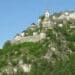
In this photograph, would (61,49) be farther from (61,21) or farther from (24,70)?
(61,21)

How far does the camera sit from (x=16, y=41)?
17350 cm

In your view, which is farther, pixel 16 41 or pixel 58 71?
pixel 16 41

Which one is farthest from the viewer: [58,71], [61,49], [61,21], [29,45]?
[61,21]

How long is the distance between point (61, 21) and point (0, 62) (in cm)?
2933

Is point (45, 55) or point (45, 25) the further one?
point (45, 25)

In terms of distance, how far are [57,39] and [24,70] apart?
17.0 metres

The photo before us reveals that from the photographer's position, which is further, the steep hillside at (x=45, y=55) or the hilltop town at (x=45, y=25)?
the hilltop town at (x=45, y=25)

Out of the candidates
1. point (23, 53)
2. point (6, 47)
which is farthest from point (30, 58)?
point (6, 47)

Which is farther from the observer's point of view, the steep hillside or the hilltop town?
the hilltop town

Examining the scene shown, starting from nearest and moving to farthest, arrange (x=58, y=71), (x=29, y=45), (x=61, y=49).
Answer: (x=58, y=71)
(x=61, y=49)
(x=29, y=45)

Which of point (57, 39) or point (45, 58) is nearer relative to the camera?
point (45, 58)

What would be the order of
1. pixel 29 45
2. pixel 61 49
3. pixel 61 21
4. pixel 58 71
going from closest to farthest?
pixel 58 71, pixel 61 49, pixel 29 45, pixel 61 21

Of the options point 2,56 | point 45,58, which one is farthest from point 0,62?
point 45,58

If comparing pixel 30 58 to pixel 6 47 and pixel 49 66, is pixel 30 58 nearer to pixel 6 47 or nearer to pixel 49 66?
pixel 49 66
